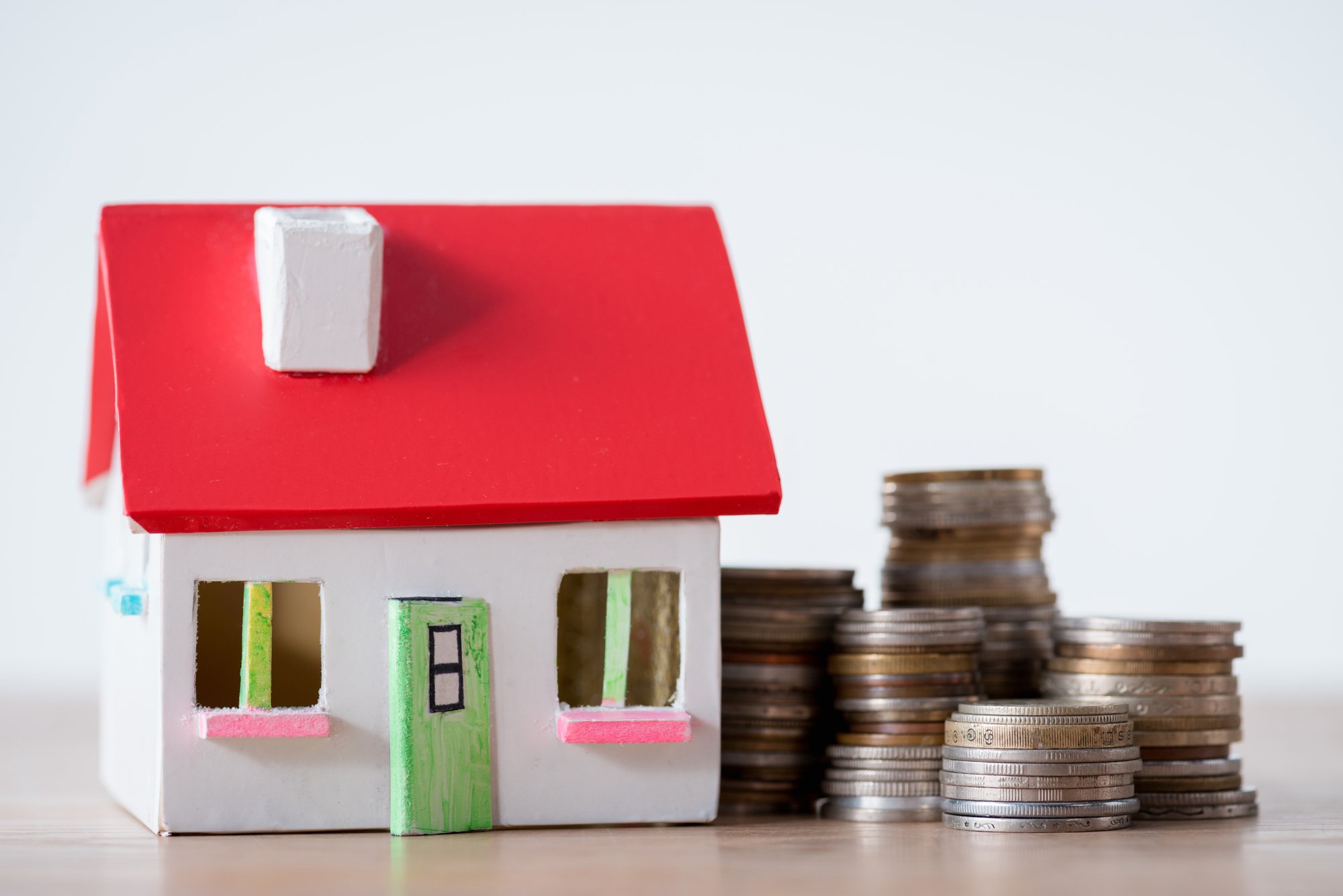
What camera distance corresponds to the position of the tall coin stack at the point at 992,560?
7766 mm

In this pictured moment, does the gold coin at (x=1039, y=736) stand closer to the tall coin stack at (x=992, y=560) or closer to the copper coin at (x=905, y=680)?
the copper coin at (x=905, y=680)

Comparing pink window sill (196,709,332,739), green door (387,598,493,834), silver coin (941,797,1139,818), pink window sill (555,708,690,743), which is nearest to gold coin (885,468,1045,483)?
silver coin (941,797,1139,818)

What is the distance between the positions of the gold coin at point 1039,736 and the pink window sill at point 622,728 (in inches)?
41.5

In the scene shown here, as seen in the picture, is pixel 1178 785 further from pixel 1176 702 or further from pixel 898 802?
pixel 898 802

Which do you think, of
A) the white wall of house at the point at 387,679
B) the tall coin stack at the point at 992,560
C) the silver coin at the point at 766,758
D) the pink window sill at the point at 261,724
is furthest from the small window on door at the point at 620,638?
the tall coin stack at the point at 992,560

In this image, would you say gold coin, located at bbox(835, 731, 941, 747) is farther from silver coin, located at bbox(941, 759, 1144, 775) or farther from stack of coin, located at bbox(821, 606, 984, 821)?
silver coin, located at bbox(941, 759, 1144, 775)

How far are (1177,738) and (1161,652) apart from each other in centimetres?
35

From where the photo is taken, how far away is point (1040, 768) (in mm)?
6461

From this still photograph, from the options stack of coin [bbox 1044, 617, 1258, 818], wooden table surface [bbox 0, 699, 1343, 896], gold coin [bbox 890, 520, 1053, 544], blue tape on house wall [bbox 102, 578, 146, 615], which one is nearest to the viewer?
wooden table surface [bbox 0, 699, 1343, 896]

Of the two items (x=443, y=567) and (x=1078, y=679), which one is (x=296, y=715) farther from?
(x=1078, y=679)

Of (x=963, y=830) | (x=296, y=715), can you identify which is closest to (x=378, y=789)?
(x=296, y=715)

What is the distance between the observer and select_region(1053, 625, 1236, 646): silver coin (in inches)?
281

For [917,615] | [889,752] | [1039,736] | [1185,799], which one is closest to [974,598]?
[917,615]

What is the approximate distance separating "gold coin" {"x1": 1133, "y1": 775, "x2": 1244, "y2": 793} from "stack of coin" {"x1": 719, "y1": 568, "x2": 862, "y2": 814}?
4.32 ft
